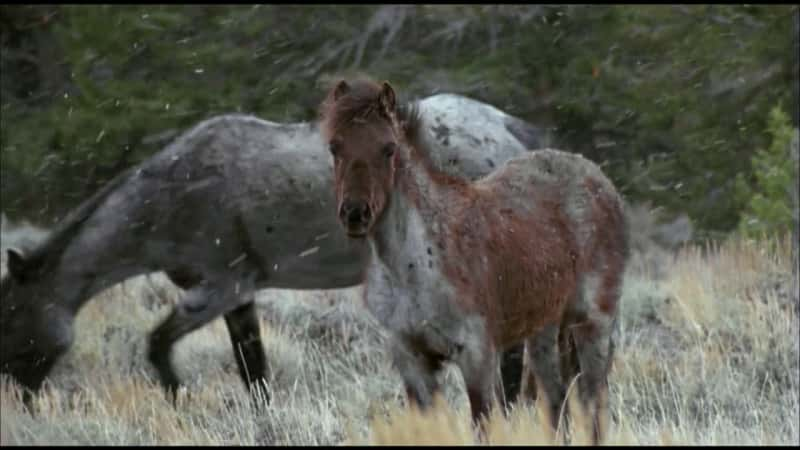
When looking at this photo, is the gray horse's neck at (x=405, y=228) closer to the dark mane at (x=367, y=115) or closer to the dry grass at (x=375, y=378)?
the dark mane at (x=367, y=115)

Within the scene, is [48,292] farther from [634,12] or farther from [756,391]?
[634,12]

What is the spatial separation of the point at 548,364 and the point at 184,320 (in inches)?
97.8

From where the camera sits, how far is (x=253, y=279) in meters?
8.55

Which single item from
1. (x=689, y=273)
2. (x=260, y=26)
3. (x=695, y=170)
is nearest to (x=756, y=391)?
(x=689, y=273)

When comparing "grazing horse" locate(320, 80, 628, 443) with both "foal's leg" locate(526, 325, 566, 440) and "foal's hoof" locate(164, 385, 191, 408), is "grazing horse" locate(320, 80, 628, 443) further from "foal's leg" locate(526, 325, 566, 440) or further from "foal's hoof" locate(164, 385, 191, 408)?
"foal's hoof" locate(164, 385, 191, 408)

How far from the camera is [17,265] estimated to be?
8.32m

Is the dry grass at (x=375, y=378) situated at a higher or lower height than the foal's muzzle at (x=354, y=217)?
lower

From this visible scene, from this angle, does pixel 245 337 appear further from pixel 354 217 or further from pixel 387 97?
pixel 354 217

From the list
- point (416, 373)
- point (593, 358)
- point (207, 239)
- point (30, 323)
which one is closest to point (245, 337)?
point (207, 239)

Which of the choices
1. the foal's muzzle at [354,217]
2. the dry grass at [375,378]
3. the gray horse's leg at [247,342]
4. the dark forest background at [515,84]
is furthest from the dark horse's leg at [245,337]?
the dark forest background at [515,84]

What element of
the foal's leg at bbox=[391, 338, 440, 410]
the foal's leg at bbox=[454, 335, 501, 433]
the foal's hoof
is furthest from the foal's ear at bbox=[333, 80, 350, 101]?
the foal's hoof

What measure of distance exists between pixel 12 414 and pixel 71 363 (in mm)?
3544

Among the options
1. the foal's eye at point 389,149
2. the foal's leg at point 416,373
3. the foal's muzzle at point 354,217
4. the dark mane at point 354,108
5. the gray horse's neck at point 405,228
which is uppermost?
the dark mane at point 354,108

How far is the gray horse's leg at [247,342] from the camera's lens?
8609 mm
